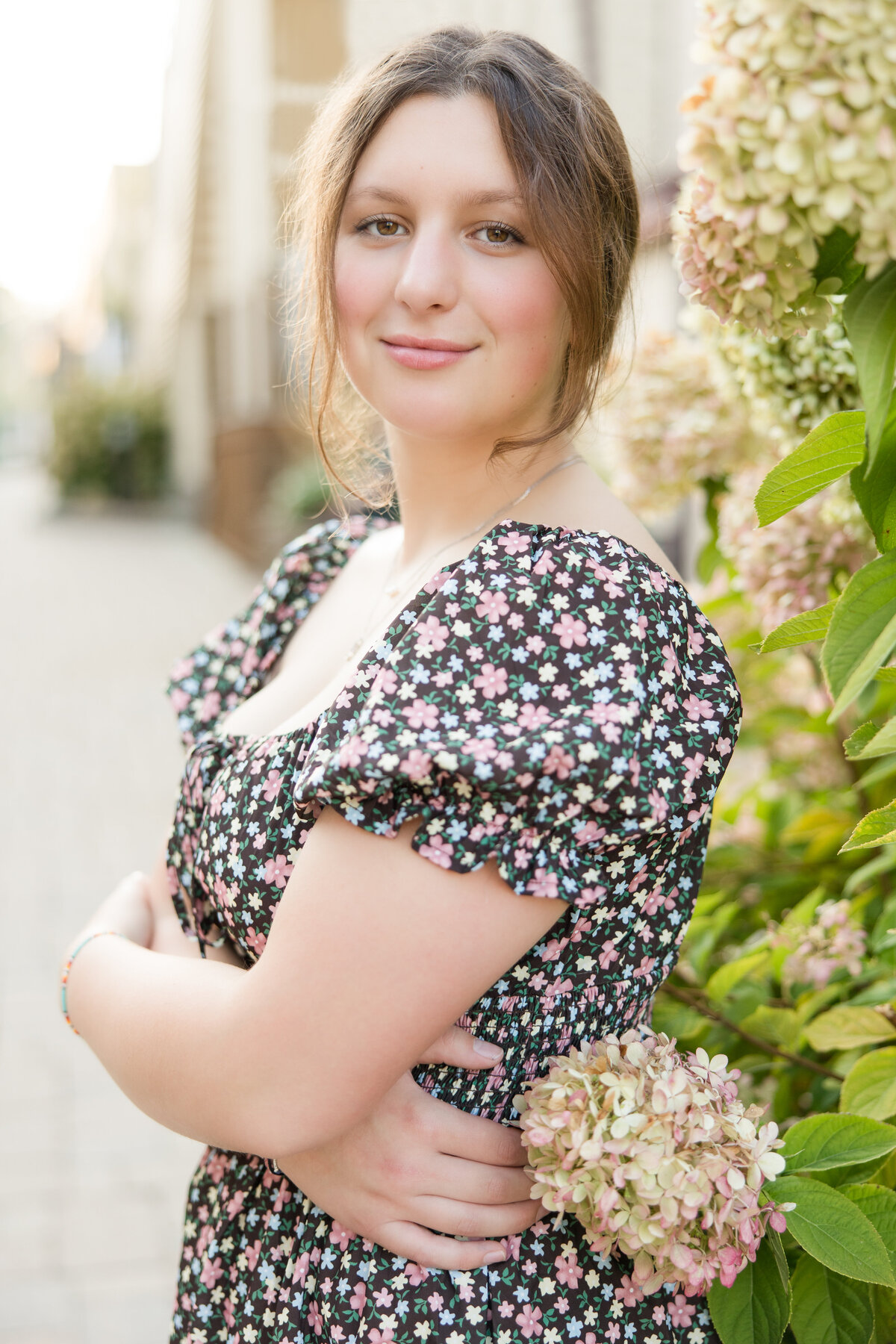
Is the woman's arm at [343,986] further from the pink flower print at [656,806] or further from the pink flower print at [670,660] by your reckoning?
the pink flower print at [670,660]

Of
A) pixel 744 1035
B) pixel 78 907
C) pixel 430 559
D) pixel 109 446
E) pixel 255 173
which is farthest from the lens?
pixel 109 446

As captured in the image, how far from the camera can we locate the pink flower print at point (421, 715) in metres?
0.94

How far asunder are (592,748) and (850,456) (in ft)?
1.01

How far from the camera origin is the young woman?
0.95m

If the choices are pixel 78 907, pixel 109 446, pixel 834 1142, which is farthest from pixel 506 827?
pixel 109 446

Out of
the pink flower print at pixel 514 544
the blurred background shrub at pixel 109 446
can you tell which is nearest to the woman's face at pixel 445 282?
the pink flower print at pixel 514 544

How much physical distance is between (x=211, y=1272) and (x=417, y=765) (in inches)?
30.4

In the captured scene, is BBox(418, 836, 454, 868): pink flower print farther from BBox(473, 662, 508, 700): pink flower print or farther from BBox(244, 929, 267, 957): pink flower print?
BBox(244, 929, 267, 957): pink flower print

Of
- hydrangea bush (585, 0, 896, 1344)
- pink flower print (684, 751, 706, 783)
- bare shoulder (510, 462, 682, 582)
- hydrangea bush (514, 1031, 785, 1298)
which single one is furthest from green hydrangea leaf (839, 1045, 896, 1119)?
bare shoulder (510, 462, 682, 582)

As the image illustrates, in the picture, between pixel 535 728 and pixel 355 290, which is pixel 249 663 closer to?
pixel 355 290

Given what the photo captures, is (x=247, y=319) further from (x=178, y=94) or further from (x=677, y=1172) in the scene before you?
(x=677, y=1172)

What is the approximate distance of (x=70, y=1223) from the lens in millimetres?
3062

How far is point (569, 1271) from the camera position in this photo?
113cm

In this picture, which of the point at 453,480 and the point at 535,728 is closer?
the point at 535,728
